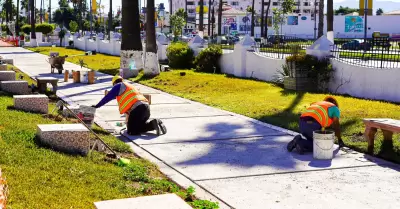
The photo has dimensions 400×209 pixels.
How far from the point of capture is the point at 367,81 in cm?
1590

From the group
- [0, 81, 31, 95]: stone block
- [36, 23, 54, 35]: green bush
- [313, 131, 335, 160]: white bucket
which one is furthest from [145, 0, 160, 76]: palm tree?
[36, 23, 54, 35]: green bush

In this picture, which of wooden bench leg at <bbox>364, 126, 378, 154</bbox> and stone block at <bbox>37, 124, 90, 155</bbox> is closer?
stone block at <bbox>37, 124, 90, 155</bbox>

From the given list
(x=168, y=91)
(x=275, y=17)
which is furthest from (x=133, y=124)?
(x=275, y=17)

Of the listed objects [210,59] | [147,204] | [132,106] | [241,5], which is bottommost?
[147,204]

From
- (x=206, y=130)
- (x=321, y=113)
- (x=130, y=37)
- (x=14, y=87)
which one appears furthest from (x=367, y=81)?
(x=130, y=37)

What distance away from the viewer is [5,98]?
13234 millimetres

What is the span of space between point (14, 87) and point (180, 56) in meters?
12.2

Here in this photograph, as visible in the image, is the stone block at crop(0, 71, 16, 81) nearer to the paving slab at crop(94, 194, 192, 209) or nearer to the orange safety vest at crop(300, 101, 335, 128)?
the orange safety vest at crop(300, 101, 335, 128)

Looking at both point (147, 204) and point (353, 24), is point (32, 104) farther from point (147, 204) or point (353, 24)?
point (353, 24)

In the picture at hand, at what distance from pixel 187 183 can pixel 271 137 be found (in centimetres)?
348

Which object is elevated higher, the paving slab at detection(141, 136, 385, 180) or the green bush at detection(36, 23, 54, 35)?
the green bush at detection(36, 23, 54, 35)

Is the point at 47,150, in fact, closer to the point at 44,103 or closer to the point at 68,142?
the point at 68,142

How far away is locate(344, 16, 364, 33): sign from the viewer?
6803cm

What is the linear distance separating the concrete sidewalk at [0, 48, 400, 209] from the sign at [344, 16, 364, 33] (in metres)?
58.6
